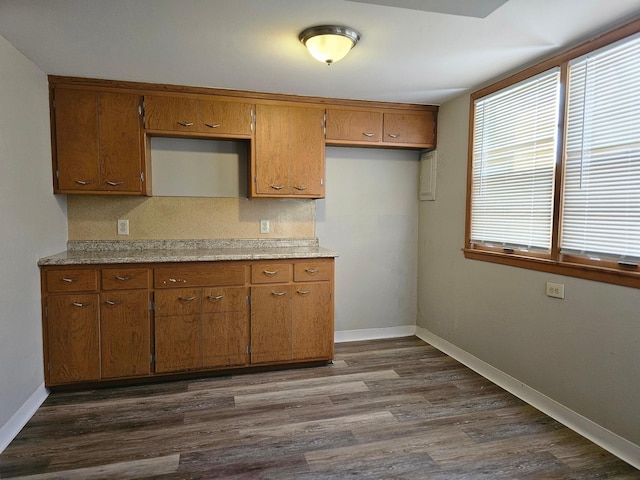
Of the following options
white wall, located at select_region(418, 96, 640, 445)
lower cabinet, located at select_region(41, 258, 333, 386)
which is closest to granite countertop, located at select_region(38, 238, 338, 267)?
lower cabinet, located at select_region(41, 258, 333, 386)

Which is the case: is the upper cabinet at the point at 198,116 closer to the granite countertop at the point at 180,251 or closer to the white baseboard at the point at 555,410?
the granite countertop at the point at 180,251

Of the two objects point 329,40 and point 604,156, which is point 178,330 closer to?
point 329,40

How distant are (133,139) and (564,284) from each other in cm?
315

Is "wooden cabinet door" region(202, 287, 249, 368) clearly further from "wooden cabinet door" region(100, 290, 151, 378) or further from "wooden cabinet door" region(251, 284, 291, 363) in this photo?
"wooden cabinet door" region(100, 290, 151, 378)

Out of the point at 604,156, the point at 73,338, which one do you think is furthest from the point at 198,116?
the point at 604,156

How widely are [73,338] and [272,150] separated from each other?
2.02 m

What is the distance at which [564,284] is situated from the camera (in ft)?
7.64

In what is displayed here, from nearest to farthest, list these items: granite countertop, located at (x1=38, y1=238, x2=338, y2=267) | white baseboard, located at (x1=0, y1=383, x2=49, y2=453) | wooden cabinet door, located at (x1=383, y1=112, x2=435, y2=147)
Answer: white baseboard, located at (x1=0, y1=383, x2=49, y2=453) → granite countertop, located at (x1=38, y1=238, x2=338, y2=267) → wooden cabinet door, located at (x1=383, y1=112, x2=435, y2=147)

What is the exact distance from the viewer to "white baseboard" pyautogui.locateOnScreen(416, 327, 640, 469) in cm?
198

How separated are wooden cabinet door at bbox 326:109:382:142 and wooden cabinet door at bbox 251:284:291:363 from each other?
1420 mm

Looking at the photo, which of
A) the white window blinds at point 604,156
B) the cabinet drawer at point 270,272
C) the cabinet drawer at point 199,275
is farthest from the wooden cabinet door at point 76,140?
the white window blinds at point 604,156

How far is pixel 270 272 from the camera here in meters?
3.01

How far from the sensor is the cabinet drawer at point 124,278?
8.89ft

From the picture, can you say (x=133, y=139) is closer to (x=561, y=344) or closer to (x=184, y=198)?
(x=184, y=198)
